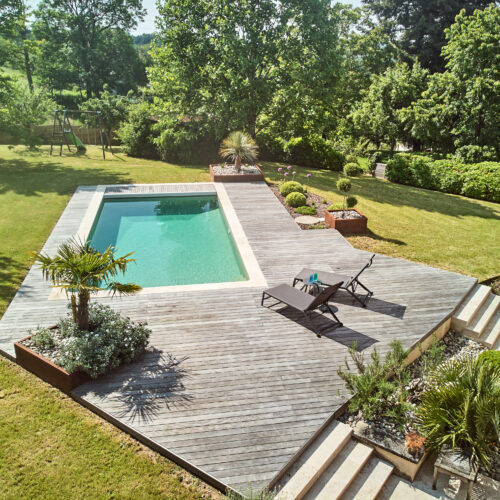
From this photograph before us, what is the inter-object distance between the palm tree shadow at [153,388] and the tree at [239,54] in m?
17.6

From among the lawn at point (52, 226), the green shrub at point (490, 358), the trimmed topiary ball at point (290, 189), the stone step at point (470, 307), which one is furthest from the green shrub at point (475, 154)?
the green shrub at point (490, 358)

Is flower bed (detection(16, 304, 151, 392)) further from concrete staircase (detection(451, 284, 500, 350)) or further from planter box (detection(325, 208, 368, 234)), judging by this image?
planter box (detection(325, 208, 368, 234))

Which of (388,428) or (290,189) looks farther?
(290,189)

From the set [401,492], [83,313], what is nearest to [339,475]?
[401,492]

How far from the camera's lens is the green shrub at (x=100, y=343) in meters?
6.13

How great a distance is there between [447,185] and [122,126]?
64.3 ft

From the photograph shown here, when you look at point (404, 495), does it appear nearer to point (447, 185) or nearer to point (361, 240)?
point (361, 240)

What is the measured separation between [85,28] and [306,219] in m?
36.2

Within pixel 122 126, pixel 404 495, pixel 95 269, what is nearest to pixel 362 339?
pixel 404 495

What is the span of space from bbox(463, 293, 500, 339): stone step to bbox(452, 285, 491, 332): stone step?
97 millimetres

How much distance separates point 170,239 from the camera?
13.3 metres

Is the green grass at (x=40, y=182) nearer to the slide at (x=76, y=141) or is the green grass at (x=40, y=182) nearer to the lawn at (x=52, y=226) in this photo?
the lawn at (x=52, y=226)

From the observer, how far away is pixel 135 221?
1490 centimetres

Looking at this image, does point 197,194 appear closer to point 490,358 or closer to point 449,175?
point 449,175
